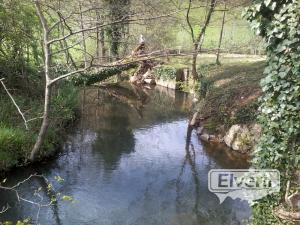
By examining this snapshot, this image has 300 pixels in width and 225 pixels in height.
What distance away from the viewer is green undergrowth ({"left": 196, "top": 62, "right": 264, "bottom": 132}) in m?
12.8

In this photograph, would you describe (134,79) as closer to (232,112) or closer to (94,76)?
(94,76)

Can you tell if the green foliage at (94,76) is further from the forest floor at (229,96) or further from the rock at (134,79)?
the forest floor at (229,96)

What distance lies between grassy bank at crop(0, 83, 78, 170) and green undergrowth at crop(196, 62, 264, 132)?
4.88m

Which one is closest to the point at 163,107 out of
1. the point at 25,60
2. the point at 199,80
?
the point at 199,80

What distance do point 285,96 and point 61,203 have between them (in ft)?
18.3

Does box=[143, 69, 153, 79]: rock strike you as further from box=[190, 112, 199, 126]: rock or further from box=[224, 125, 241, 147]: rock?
box=[224, 125, 241, 147]: rock

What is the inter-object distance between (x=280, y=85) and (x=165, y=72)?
53.1 feet

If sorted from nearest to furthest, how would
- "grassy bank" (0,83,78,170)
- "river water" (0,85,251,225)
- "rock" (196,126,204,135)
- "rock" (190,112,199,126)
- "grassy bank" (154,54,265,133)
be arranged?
"river water" (0,85,251,225)
"grassy bank" (0,83,78,170)
"grassy bank" (154,54,265,133)
"rock" (196,126,204,135)
"rock" (190,112,199,126)

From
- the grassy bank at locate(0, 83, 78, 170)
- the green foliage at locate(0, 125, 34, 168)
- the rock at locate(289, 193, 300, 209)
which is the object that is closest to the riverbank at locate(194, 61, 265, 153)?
the grassy bank at locate(0, 83, 78, 170)

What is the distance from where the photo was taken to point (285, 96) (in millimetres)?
5359

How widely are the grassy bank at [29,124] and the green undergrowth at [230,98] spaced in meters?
4.88

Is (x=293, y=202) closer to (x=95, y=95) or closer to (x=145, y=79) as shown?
(x=95, y=95)

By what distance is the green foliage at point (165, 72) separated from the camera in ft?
68.5

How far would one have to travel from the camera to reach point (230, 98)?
13875mm
